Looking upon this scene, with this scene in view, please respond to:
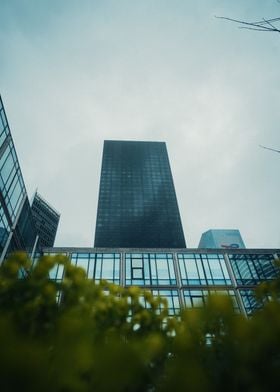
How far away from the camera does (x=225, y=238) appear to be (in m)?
135

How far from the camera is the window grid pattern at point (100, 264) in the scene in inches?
1050

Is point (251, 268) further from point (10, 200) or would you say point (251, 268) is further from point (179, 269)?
point (10, 200)

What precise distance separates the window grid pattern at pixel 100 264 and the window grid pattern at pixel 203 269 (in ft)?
25.7

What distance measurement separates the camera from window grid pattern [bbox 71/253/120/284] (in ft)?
87.5

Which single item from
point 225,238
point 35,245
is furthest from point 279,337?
point 225,238

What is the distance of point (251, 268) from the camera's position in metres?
28.6

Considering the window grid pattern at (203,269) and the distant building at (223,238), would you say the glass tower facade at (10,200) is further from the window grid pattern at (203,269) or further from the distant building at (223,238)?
the distant building at (223,238)

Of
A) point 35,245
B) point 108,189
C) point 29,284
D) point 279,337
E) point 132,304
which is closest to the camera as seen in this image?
point 279,337

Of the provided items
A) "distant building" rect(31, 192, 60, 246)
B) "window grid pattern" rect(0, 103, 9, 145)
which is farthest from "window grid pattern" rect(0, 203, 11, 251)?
"distant building" rect(31, 192, 60, 246)

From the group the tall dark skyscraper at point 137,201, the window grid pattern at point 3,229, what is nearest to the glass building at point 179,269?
the window grid pattern at point 3,229

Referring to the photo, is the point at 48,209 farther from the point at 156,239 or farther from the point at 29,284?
the point at 29,284

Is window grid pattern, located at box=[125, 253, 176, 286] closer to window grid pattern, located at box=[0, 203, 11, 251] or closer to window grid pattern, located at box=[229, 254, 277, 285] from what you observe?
window grid pattern, located at box=[229, 254, 277, 285]

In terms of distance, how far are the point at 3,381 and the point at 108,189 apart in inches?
4024

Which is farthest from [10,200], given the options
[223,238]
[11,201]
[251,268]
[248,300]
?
[223,238]
